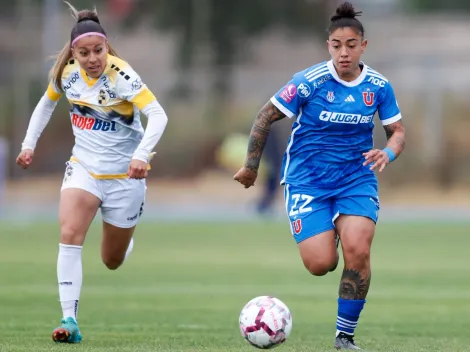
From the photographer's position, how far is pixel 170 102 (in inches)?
1294

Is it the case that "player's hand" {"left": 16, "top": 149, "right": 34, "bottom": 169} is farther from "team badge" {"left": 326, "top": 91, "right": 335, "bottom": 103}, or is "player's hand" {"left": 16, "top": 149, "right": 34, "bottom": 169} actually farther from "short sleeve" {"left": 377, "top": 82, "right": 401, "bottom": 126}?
"short sleeve" {"left": 377, "top": 82, "right": 401, "bottom": 126}

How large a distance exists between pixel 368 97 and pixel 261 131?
2.53ft

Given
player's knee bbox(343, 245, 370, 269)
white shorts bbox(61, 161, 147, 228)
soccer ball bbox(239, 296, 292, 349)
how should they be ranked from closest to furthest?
1. soccer ball bbox(239, 296, 292, 349)
2. player's knee bbox(343, 245, 370, 269)
3. white shorts bbox(61, 161, 147, 228)

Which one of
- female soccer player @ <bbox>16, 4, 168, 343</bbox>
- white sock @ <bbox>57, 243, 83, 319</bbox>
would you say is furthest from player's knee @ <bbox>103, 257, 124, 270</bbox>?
white sock @ <bbox>57, 243, 83, 319</bbox>

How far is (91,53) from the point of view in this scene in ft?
27.7

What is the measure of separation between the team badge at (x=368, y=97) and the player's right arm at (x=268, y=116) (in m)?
0.39

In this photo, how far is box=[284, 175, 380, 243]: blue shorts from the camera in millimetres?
8047

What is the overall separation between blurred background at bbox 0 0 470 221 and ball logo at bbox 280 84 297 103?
72.9 ft

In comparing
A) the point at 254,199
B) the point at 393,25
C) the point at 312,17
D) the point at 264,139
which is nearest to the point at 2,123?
the point at 254,199

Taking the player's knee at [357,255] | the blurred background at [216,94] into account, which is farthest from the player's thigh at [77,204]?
the blurred background at [216,94]

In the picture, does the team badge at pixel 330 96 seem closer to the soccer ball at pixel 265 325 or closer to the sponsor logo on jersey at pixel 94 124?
the soccer ball at pixel 265 325

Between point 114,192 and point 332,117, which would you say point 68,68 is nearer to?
point 114,192

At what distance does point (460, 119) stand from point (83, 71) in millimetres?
26736

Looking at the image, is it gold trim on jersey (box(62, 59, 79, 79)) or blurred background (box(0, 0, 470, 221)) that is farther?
blurred background (box(0, 0, 470, 221))
